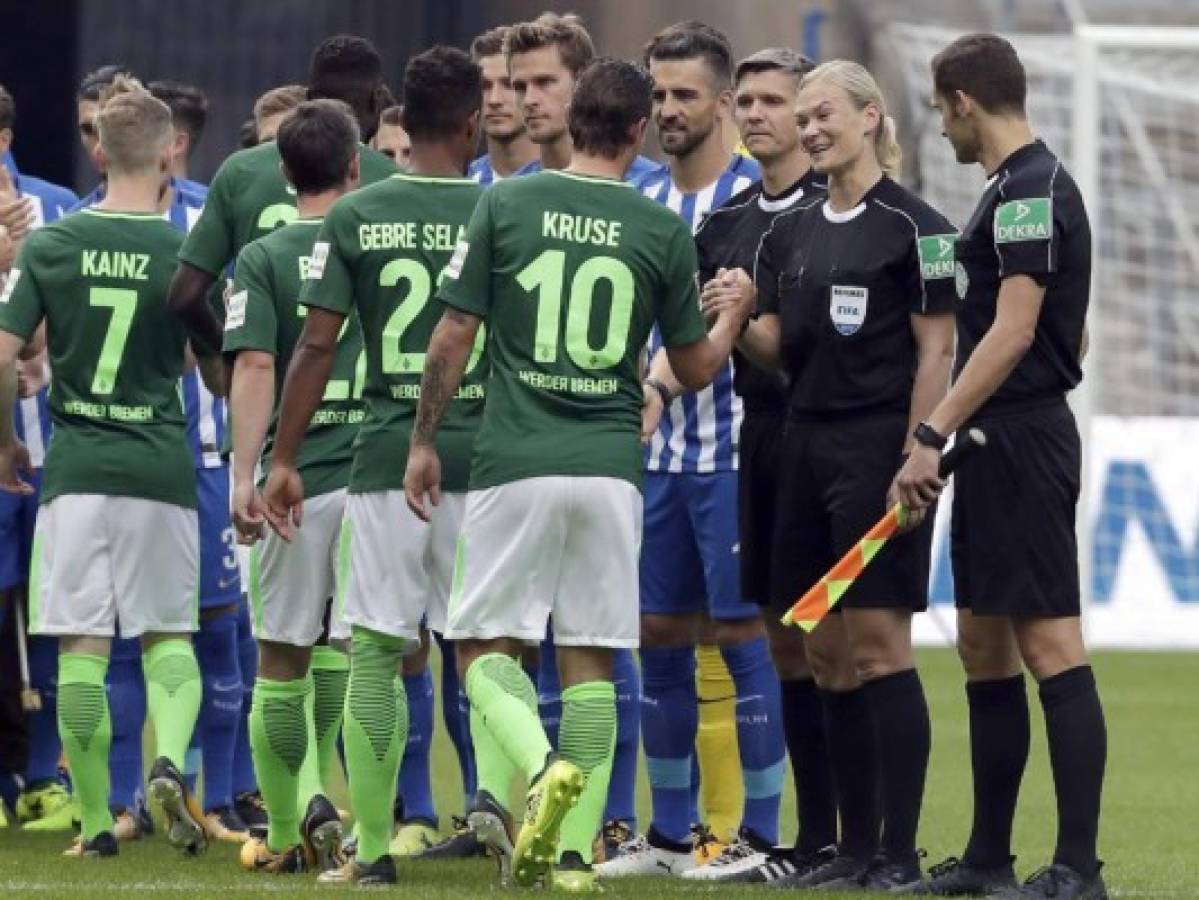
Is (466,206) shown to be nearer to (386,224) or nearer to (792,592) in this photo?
(386,224)

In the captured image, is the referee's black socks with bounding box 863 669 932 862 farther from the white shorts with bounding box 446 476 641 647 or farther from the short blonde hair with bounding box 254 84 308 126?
the short blonde hair with bounding box 254 84 308 126

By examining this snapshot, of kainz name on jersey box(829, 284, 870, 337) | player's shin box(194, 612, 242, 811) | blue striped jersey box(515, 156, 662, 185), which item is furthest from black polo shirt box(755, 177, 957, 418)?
player's shin box(194, 612, 242, 811)

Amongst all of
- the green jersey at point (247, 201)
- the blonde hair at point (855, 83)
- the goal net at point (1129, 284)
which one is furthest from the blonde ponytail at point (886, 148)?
the goal net at point (1129, 284)

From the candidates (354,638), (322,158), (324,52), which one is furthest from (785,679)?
(324,52)

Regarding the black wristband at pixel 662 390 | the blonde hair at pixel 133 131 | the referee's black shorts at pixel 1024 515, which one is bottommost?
the referee's black shorts at pixel 1024 515

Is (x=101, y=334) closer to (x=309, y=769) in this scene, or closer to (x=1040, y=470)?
(x=309, y=769)

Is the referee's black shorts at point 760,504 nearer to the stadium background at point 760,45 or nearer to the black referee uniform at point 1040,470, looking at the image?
the black referee uniform at point 1040,470

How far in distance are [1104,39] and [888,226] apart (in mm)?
10527

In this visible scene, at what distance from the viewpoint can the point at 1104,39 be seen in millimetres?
17938

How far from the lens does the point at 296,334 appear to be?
8391 mm

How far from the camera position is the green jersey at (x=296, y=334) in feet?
26.9

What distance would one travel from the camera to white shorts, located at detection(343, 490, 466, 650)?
25.6 ft

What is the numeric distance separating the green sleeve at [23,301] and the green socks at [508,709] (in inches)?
82.0

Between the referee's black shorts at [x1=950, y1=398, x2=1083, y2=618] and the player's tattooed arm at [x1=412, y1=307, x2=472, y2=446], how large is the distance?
1.28m
